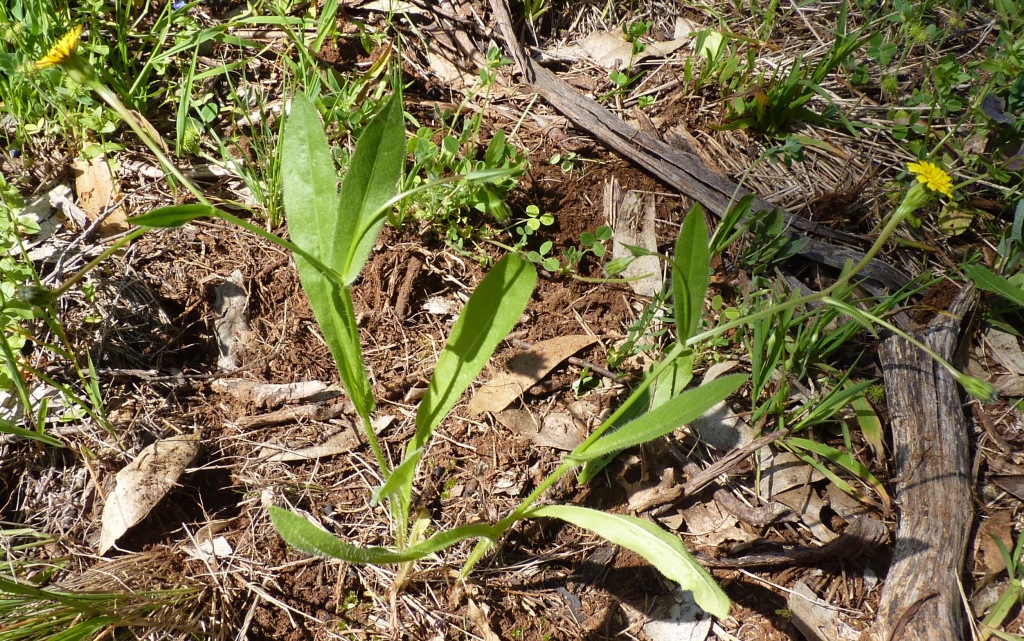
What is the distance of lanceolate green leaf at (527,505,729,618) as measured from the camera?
1336mm

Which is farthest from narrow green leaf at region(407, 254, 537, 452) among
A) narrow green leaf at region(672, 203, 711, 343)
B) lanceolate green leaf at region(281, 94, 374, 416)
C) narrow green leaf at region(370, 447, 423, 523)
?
narrow green leaf at region(672, 203, 711, 343)

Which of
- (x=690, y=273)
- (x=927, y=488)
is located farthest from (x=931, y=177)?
(x=927, y=488)

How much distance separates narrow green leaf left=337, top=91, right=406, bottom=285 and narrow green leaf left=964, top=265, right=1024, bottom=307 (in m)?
1.70

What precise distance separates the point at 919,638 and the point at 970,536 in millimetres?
371

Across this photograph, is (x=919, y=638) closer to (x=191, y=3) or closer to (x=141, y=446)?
(x=141, y=446)

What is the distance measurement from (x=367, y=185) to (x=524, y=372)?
789 mm

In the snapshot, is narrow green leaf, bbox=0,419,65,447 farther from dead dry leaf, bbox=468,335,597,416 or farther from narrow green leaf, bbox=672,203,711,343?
narrow green leaf, bbox=672,203,711,343

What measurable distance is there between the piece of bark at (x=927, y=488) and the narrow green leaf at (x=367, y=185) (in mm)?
1542

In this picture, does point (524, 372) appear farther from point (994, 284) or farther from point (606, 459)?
point (994, 284)

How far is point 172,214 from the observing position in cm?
118

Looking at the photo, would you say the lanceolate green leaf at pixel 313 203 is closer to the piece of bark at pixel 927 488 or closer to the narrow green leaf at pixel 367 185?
the narrow green leaf at pixel 367 185

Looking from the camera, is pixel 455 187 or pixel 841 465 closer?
pixel 841 465

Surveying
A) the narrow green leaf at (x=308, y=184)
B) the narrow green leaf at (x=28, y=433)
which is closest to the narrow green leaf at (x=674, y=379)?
the narrow green leaf at (x=308, y=184)

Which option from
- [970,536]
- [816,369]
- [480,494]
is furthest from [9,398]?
[970,536]
